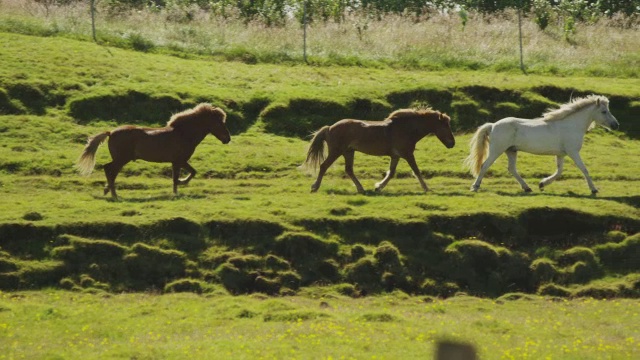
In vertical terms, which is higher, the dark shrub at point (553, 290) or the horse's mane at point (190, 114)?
the horse's mane at point (190, 114)

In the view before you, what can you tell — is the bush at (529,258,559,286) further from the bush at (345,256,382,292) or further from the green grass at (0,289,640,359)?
the bush at (345,256,382,292)

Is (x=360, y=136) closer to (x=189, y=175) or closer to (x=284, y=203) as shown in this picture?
(x=284, y=203)

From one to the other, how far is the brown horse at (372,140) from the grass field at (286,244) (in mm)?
599

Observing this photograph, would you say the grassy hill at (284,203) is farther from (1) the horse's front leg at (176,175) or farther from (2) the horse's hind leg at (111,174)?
(1) the horse's front leg at (176,175)

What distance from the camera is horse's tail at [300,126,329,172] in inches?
922

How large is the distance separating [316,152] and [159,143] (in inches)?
138

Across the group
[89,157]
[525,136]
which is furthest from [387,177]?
[89,157]

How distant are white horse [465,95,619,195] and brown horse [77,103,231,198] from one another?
6.02 m

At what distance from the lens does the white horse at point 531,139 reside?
23.6m

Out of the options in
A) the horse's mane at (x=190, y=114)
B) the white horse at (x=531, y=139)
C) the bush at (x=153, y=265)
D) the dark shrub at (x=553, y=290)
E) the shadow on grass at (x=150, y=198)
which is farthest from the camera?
the white horse at (x=531, y=139)

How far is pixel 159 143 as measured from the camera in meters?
22.8

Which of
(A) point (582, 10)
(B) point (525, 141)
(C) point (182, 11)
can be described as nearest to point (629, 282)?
(B) point (525, 141)

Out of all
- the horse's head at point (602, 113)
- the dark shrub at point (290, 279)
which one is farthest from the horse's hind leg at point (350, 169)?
the horse's head at point (602, 113)

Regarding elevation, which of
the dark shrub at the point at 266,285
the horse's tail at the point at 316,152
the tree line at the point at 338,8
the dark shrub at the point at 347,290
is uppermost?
the tree line at the point at 338,8
